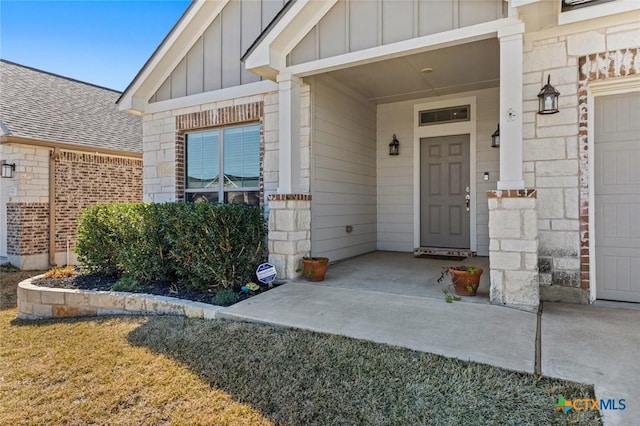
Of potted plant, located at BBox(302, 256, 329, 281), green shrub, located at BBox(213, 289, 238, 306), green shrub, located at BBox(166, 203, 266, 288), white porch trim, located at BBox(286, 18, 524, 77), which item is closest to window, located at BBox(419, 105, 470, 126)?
white porch trim, located at BBox(286, 18, 524, 77)

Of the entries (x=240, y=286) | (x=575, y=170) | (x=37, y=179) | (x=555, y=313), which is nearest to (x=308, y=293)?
(x=240, y=286)

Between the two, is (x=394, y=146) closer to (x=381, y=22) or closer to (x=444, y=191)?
(x=444, y=191)

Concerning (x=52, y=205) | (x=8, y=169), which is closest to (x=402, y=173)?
(x=52, y=205)

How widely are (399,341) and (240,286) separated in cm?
234

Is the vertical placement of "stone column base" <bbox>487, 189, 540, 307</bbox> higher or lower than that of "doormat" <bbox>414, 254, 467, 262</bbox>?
higher

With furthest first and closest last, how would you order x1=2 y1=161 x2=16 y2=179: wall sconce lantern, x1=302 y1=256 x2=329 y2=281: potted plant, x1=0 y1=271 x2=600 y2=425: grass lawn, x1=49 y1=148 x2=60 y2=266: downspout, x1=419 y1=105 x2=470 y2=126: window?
x1=49 y1=148 x2=60 y2=266: downspout < x1=2 y1=161 x2=16 y2=179: wall sconce lantern < x1=419 y1=105 x2=470 y2=126: window < x1=302 y1=256 x2=329 y2=281: potted plant < x1=0 y1=271 x2=600 y2=425: grass lawn

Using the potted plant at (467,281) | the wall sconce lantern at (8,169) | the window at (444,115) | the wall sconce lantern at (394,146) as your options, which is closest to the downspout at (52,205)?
the wall sconce lantern at (8,169)

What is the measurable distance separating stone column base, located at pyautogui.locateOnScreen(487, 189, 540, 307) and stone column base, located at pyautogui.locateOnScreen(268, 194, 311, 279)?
2.33 m

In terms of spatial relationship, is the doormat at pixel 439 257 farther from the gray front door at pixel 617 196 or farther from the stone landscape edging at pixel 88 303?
the stone landscape edging at pixel 88 303

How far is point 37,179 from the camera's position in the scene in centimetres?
779

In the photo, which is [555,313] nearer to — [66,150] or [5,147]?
[66,150]

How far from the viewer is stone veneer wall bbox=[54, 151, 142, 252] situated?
8.20 meters

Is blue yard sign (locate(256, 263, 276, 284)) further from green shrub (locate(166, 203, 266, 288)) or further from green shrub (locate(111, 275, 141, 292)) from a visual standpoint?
→ green shrub (locate(111, 275, 141, 292))

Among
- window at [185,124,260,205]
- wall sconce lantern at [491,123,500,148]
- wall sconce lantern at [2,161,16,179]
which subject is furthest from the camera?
wall sconce lantern at [2,161,16,179]
